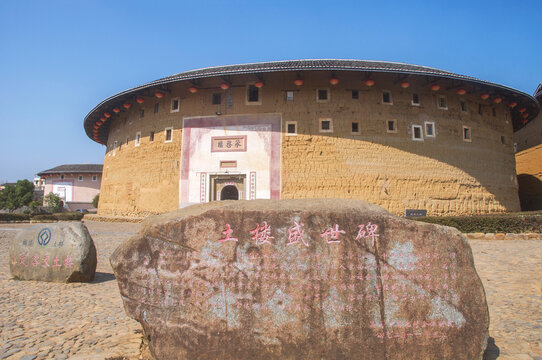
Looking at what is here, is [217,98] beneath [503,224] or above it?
above

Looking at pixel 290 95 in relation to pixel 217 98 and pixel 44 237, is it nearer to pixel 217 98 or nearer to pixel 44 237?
pixel 217 98

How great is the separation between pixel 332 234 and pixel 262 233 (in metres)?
0.61

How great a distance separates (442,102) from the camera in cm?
1720

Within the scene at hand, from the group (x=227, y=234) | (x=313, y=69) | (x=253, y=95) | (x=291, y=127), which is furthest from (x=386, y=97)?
(x=227, y=234)

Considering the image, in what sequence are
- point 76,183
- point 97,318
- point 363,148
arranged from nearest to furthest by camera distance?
1. point 97,318
2. point 363,148
3. point 76,183

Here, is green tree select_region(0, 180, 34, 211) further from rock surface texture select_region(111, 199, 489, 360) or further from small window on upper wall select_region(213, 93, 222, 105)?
rock surface texture select_region(111, 199, 489, 360)

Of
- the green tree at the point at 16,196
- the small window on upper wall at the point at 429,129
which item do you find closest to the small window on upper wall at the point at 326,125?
the small window on upper wall at the point at 429,129

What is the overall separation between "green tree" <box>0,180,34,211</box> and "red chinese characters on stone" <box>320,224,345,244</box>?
4299cm

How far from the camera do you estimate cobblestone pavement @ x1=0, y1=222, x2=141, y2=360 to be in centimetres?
304

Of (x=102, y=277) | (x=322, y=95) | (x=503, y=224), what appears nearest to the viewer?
(x=102, y=277)

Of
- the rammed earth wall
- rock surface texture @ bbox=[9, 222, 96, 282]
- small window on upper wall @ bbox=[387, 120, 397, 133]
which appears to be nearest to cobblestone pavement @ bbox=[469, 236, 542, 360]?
rock surface texture @ bbox=[9, 222, 96, 282]

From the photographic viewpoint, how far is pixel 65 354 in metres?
2.96

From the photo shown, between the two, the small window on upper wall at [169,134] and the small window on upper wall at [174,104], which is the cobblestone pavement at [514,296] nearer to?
the small window on upper wall at [169,134]

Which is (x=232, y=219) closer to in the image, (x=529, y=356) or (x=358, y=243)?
(x=358, y=243)
